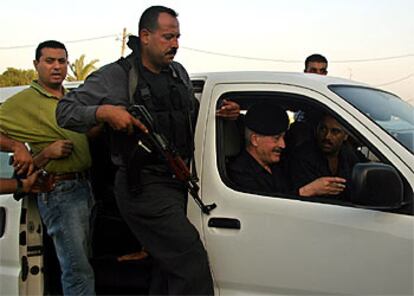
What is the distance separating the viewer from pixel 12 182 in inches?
121

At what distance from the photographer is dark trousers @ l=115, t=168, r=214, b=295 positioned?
2812 mm

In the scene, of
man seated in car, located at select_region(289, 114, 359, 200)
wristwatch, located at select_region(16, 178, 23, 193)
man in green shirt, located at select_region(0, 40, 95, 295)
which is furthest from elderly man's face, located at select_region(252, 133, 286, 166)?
wristwatch, located at select_region(16, 178, 23, 193)

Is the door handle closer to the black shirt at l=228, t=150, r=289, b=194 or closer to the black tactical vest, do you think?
the black shirt at l=228, t=150, r=289, b=194

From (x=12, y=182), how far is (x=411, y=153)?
2.11 metres

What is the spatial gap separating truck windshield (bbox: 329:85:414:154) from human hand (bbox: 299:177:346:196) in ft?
1.17

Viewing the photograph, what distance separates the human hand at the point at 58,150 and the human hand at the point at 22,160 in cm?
10

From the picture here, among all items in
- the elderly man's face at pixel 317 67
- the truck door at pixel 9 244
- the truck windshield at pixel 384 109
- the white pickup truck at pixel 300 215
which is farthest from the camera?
the elderly man's face at pixel 317 67

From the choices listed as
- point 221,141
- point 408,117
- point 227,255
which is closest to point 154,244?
point 227,255

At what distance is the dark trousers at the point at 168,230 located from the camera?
9.23 feet

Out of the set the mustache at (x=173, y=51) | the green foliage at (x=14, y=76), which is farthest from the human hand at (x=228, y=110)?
the green foliage at (x=14, y=76)

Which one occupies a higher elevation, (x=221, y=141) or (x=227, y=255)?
(x=221, y=141)

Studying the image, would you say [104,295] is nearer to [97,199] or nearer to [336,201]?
[97,199]

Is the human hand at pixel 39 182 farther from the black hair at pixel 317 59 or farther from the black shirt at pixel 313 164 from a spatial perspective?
the black hair at pixel 317 59

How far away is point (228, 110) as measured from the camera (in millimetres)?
3117
